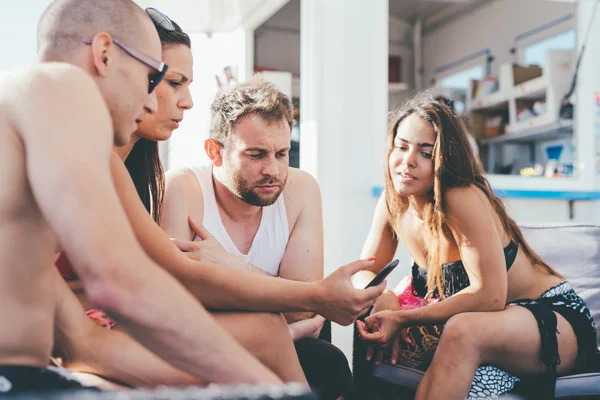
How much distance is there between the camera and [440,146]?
2463 millimetres

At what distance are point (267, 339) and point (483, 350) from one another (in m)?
0.93

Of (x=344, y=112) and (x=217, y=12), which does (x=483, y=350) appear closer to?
(x=344, y=112)

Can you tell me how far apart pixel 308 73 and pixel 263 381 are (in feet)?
10.4

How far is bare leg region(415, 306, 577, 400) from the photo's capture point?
213 centimetres

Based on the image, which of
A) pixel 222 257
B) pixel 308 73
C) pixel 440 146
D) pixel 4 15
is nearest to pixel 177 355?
pixel 222 257

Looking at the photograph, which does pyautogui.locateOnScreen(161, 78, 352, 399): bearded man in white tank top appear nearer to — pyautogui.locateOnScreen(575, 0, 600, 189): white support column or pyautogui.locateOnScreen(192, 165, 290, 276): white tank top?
pyautogui.locateOnScreen(192, 165, 290, 276): white tank top

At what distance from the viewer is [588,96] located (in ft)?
15.6

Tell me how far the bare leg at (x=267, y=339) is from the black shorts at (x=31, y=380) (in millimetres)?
432

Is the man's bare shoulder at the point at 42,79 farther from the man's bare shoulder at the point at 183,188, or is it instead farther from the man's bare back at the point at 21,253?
the man's bare shoulder at the point at 183,188

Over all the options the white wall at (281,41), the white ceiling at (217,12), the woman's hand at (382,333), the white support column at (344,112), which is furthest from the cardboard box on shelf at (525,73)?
the woman's hand at (382,333)

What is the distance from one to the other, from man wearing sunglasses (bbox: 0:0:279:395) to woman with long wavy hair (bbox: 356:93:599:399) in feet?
4.11

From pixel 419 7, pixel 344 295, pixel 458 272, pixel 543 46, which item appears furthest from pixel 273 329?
pixel 419 7

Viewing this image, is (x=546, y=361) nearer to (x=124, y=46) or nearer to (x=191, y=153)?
(x=124, y=46)

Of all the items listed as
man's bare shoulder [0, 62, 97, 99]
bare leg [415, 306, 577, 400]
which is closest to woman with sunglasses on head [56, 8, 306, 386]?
man's bare shoulder [0, 62, 97, 99]
